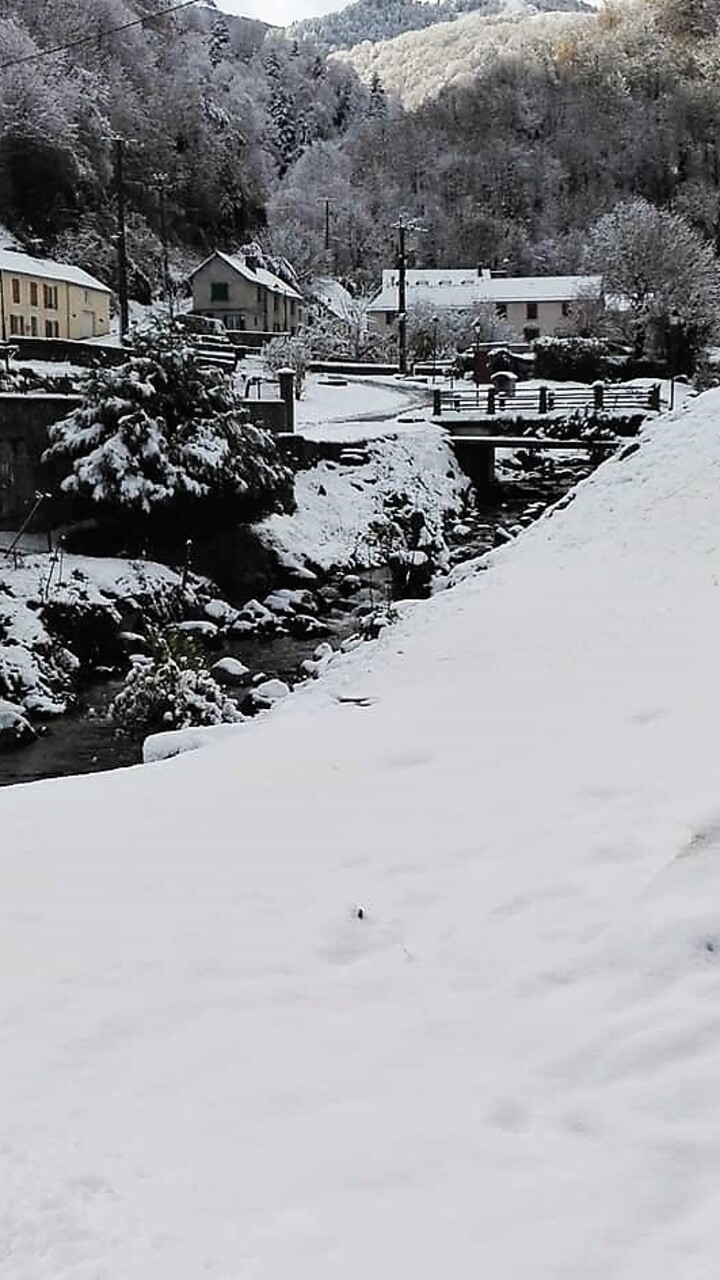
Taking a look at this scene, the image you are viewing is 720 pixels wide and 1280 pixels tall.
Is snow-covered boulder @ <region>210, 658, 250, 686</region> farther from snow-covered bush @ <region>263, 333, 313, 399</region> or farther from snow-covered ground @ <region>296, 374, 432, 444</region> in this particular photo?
snow-covered bush @ <region>263, 333, 313, 399</region>

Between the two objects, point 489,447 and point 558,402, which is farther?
point 558,402

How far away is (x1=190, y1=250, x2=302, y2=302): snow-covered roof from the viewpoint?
52438mm

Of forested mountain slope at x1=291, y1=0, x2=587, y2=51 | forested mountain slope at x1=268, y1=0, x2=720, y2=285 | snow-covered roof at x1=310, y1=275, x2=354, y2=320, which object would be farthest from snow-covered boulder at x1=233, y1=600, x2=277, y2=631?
forested mountain slope at x1=291, y1=0, x2=587, y2=51

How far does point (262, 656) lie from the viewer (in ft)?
50.9

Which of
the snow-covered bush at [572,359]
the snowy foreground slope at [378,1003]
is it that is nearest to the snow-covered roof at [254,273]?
the snow-covered bush at [572,359]

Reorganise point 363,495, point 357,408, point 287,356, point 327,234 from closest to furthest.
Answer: point 363,495 → point 357,408 → point 287,356 → point 327,234

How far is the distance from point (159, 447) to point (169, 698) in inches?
274

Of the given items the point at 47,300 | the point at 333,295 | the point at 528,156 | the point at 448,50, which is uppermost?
the point at 448,50

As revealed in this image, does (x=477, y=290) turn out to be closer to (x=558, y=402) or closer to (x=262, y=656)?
(x=558, y=402)

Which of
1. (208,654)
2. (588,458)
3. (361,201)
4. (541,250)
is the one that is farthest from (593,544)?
(361,201)

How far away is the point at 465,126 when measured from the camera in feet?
293

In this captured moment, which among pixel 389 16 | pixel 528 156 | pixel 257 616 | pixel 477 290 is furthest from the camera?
pixel 389 16

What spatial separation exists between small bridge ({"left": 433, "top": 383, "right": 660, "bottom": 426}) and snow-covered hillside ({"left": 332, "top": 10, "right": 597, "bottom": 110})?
71352 mm

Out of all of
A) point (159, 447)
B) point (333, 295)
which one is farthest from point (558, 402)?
point (333, 295)
